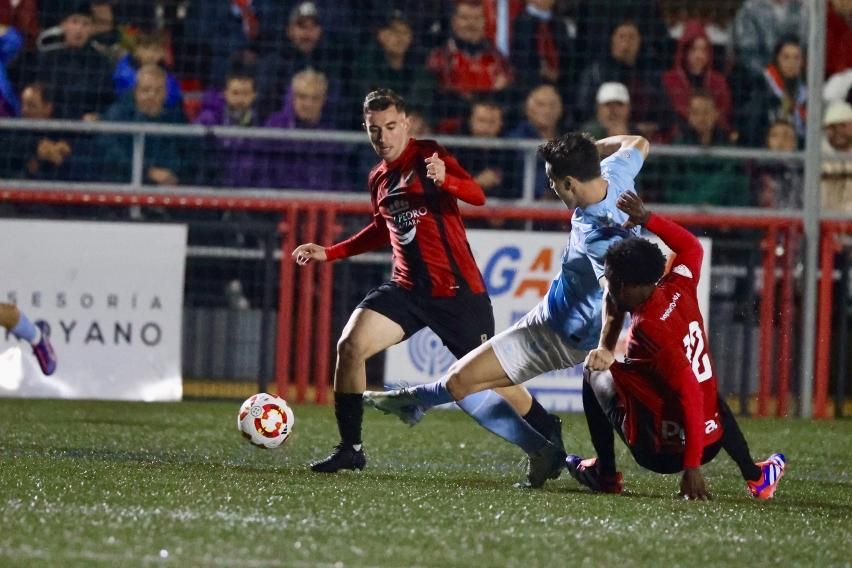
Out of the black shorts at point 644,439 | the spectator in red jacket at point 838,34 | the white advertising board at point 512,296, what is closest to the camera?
the black shorts at point 644,439

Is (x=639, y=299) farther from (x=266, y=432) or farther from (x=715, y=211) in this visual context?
(x=715, y=211)

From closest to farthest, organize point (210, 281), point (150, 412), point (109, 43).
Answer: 1. point (150, 412)
2. point (210, 281)
3. point (109, 43)

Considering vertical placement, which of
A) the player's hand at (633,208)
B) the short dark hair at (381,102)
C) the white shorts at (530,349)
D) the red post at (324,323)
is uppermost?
the short dark hair at (381,102)

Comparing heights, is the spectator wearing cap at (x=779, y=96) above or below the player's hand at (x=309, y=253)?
above

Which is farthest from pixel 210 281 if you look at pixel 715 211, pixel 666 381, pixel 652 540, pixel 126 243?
pixel 652 540

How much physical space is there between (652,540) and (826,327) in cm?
670

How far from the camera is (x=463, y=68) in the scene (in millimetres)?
12398

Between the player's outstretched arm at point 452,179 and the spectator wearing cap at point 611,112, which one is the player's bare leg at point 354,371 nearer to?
the player's outstretched arm at point 452,179

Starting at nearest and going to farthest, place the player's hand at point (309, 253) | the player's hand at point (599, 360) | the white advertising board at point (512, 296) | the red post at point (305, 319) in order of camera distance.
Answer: the player's hand at point (599, 360), the player's hand at point (309, 253), the white advertising board at point (512, 296), the red post at point (305, 319)

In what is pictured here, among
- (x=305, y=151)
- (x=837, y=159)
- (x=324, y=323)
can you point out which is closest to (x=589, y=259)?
(x=324, y=323)

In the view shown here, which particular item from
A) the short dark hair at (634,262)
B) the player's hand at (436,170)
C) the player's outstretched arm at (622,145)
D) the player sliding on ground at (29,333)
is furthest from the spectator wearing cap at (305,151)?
the short dark hair at (634,262)

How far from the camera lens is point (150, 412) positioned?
Answer: 10.4m

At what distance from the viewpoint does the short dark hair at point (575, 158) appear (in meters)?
6.56

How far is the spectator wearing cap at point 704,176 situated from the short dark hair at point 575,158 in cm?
564
